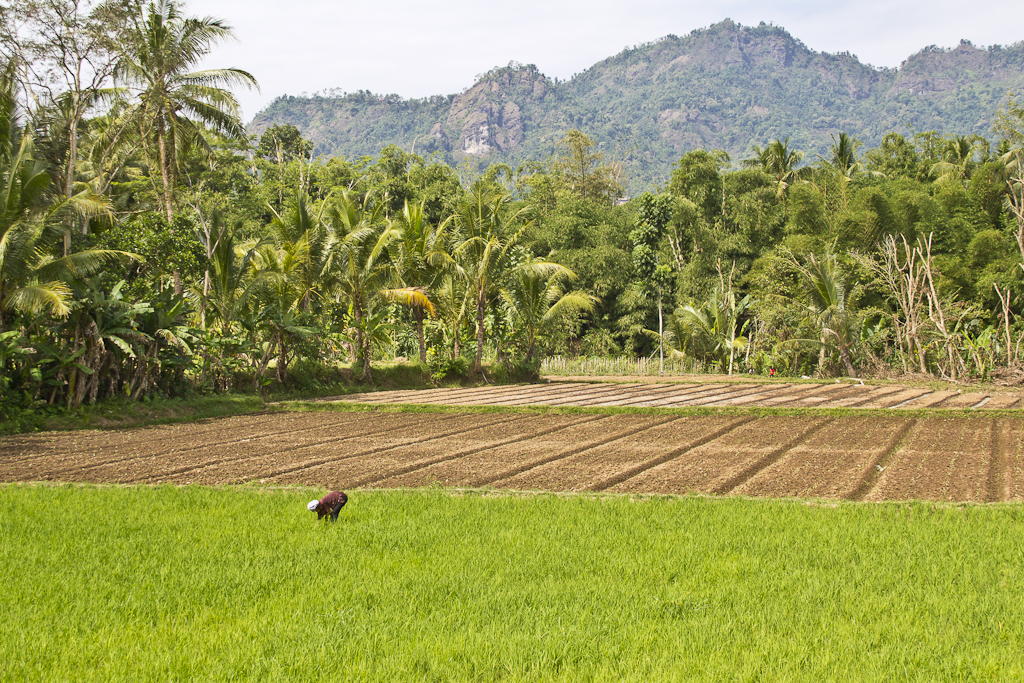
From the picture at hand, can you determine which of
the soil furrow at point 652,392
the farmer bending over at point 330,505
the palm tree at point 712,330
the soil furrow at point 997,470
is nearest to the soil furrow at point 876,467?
the soil furrow at point 997,470

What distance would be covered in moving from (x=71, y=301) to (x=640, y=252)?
22.1 metres

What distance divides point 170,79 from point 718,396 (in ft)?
48.3

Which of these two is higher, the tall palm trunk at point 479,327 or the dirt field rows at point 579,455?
the tall palm trunk at point 479,327

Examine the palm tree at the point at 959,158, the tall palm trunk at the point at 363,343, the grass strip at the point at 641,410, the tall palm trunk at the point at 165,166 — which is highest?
the palm tree at the point at 959,158

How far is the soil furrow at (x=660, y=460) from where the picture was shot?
21.7 ft

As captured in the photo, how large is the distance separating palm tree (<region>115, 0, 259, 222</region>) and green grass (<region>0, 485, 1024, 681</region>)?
547 inches

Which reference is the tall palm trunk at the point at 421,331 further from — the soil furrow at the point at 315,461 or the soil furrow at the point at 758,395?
the soil furrow at the point at 315,461

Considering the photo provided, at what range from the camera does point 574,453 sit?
27.8 feet

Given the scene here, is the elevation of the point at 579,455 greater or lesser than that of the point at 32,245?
lesser

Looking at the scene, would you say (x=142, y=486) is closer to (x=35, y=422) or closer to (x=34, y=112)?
(x=35, y=422)

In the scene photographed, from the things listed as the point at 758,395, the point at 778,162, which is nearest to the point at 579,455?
the point at 758,395

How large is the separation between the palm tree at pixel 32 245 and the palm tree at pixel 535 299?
1137 centimetres

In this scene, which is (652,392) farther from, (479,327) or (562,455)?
(562,455)

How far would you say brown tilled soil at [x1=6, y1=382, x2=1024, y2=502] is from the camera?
6629mm
